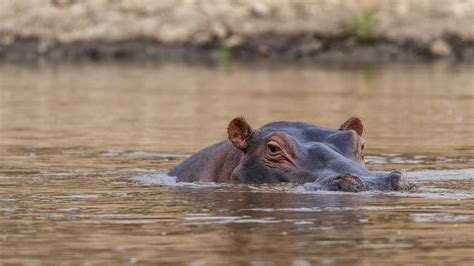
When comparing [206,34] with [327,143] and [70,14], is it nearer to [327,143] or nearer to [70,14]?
[70,14]

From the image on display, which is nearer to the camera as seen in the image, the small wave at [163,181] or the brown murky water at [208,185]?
the brown murky water at [208,185]

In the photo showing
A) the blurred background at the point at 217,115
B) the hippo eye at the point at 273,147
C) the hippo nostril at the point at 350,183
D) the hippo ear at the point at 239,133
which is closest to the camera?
the blurred background at the point at 217,115

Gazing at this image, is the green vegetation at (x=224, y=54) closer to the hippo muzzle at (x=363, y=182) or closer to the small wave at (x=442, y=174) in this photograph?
the small wave at (x=442, y=174)

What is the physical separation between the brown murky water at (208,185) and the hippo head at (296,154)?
0.53 feet

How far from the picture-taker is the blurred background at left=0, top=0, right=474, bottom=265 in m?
8.05

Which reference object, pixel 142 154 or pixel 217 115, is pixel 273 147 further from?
pixel 217 115

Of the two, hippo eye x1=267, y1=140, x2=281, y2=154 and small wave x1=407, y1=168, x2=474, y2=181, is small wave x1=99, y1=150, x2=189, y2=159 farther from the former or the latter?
hippo eye x1=267, y1=140, x2=281, y2=154

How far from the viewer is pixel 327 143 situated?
35.4 ft

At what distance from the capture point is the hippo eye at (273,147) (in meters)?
10.5

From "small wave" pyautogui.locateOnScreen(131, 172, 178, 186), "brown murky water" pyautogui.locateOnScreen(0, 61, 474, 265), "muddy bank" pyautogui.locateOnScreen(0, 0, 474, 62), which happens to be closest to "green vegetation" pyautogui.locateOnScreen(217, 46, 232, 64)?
"muddy bank" pyautogui.locateOnScreen(0, 0, 474, 62)

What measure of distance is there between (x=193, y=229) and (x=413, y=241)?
1320 mm

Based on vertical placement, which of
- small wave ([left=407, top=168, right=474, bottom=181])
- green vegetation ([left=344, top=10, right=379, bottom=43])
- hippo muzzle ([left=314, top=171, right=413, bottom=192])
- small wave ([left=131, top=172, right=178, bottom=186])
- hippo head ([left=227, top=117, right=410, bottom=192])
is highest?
green vegetation ([left=344, top=10, right=379, bottom=43])

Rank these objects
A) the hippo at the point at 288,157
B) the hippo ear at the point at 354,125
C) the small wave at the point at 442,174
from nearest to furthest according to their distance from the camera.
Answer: the hippo at the point at 288,157 → the hippo ear at the point at 354,125 → the small wave at the point at 442,174

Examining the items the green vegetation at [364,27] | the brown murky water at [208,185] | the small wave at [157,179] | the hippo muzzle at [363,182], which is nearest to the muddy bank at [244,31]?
the green vegetation at [364,27]
